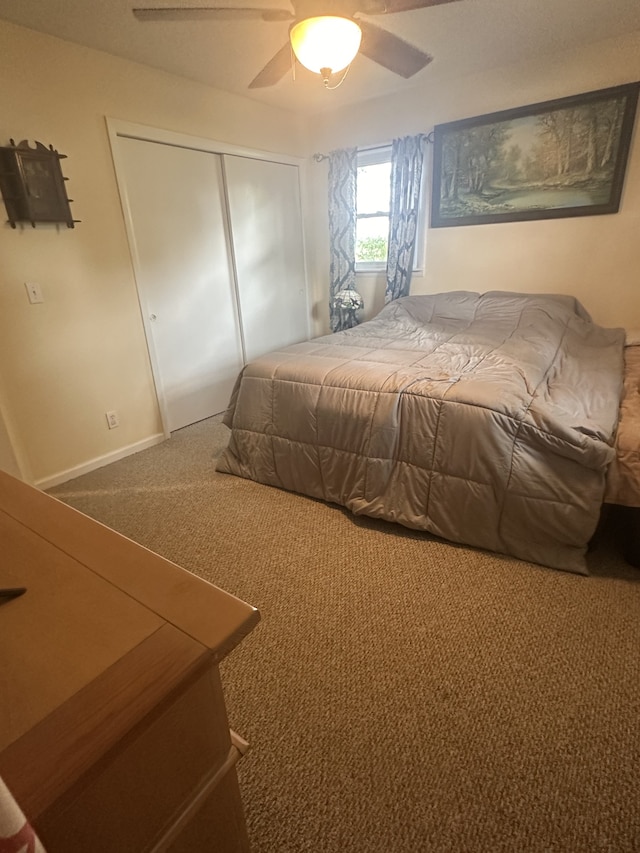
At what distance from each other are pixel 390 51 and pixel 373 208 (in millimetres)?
2040

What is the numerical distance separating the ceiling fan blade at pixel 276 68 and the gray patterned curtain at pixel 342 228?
1660 millimetres

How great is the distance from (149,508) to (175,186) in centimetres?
226

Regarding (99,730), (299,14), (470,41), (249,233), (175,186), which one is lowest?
(99,730)

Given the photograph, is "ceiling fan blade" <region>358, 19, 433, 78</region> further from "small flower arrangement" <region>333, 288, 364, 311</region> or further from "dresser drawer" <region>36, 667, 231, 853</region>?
"dresser drawer" <region>36, 667, 231, 853</region>

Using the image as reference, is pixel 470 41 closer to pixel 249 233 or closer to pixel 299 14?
pixel 299 14

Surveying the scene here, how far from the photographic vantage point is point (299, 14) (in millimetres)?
1664

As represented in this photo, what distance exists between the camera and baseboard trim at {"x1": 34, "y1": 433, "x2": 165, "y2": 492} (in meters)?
2.72

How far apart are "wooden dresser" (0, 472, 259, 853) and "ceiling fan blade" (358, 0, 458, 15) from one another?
211 cm

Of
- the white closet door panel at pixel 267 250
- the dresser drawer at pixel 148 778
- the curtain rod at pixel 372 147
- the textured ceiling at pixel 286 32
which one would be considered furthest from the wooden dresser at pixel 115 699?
the curtain rod at pixel 372 147

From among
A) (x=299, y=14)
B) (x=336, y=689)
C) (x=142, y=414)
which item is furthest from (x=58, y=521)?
(x=142, y=414)

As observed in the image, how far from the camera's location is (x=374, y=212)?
4102mm

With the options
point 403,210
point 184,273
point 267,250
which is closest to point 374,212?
point 403,210

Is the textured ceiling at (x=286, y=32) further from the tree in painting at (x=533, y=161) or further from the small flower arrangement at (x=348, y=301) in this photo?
the small flower arrangement at (x=348, y=301)

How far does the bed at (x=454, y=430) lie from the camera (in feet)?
5.79
